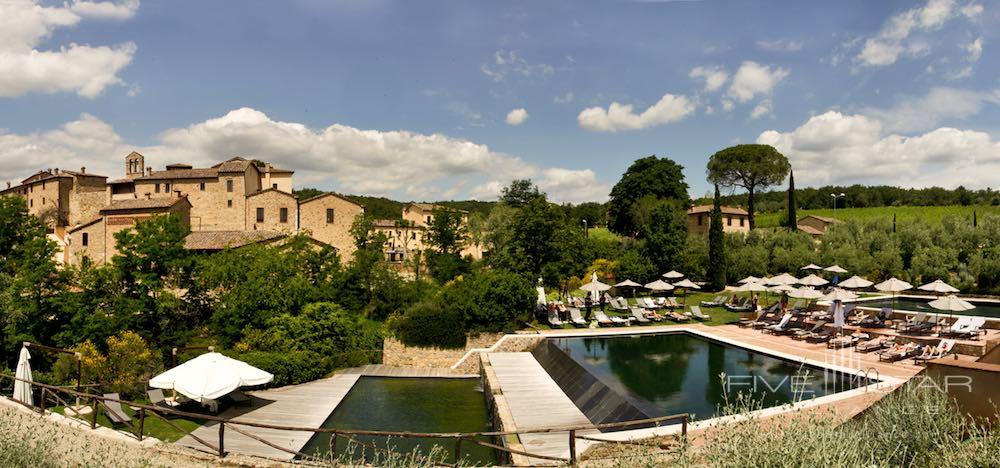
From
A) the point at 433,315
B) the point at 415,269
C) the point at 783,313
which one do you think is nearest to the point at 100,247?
the point at 415,269

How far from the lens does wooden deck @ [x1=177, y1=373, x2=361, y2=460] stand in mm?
11812

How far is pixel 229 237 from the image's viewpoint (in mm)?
38844

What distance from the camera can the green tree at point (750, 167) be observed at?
50.8m

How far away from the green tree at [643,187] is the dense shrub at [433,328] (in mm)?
32033

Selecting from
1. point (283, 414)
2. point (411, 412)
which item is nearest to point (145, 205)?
point (283, 414)

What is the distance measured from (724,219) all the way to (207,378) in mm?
48352

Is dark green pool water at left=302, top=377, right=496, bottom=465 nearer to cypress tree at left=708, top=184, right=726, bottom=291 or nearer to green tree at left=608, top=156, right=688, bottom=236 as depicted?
cypress tree at left=708, top=184, right=726, bottom=291

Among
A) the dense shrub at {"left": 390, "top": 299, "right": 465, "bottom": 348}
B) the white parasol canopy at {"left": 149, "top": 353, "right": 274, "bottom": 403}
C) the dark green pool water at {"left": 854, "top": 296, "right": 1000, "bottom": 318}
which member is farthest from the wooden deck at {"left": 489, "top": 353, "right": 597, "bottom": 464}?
the dark green pool water at {"left": 854, "top": 296, "right": 1000, "bottom": 318}

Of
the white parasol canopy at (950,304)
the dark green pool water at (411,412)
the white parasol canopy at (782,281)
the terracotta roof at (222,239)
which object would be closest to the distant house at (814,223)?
the white parasol canopy at (782,281)

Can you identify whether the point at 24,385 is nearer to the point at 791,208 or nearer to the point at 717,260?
the point at 717,260

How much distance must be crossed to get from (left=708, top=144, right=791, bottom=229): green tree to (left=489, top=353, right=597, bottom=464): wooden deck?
3927 centimetres

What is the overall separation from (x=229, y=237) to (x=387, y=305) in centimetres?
1657

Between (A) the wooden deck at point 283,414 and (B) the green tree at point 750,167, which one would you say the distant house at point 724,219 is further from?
(A) the wooden deck at point 283,414

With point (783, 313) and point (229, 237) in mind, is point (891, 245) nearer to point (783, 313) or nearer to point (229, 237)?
point (783, 313)
